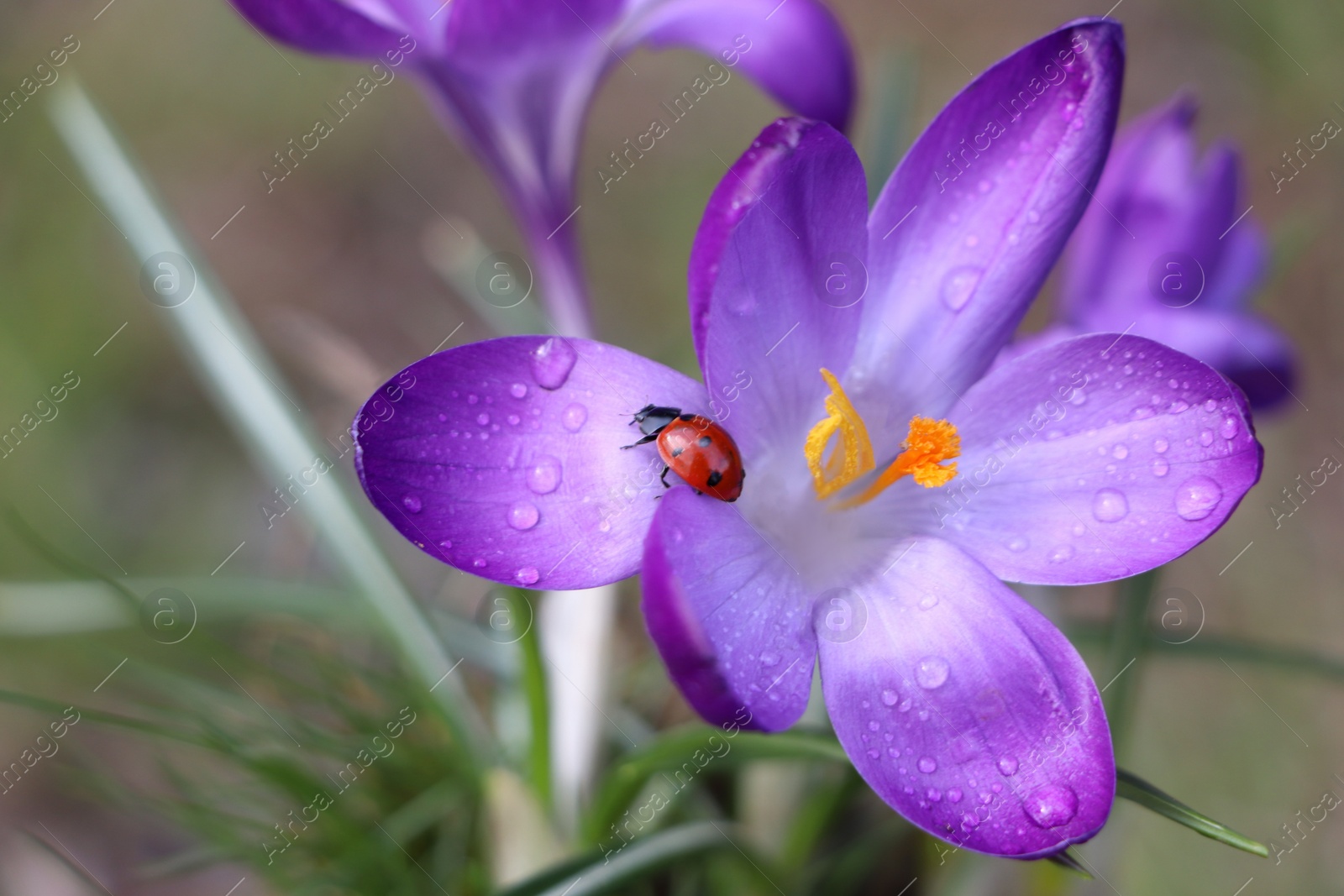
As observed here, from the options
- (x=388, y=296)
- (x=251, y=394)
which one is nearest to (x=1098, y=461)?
(x=251, y=394)

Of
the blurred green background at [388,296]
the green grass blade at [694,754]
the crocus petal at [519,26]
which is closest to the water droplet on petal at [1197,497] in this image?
the green grass blade at [694,754]

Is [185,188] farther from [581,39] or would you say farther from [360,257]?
[581,39]

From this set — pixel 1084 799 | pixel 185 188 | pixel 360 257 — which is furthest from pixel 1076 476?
pixel 185 188

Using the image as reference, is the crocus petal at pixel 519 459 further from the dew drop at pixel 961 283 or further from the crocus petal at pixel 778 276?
the dew drop at pixel 961 283

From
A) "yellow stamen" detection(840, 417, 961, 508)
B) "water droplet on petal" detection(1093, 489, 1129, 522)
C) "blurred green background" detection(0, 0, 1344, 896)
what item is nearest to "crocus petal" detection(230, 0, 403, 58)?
"yellow stamen" detection(840, 417, 961, 508)

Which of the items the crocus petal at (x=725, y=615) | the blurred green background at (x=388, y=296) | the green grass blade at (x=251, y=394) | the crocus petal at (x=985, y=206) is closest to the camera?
the crocus petal at (x=725, y=615)

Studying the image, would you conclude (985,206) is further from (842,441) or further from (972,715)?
(972,715)
